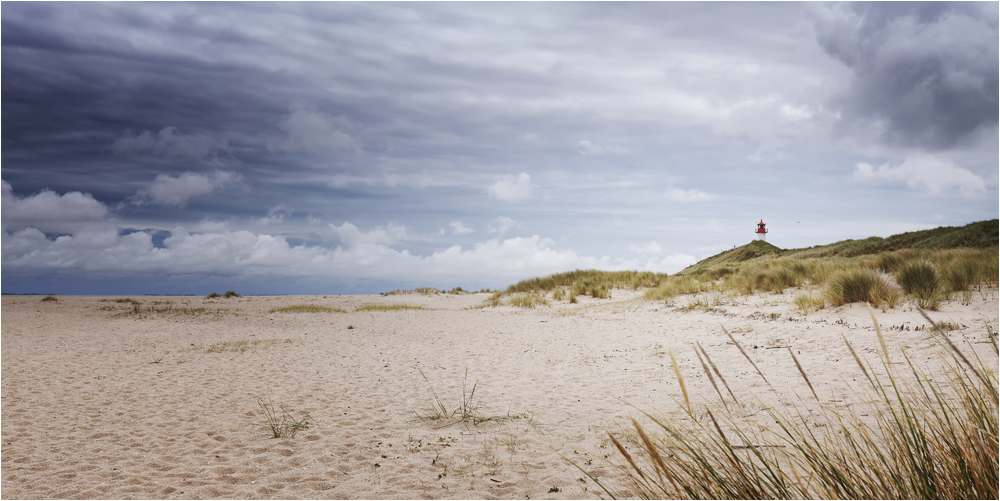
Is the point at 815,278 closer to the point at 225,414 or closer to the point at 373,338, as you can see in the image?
the point at 373,338

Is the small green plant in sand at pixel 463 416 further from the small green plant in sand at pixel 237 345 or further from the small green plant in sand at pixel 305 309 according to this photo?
the small green plant in sand at pixel 305 309

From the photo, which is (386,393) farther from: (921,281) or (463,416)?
(921,281)

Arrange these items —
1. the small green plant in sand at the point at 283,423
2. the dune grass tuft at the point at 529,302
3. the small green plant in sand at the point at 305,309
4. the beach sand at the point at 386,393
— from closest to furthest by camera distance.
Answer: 1. the beach sand at the point at 386,393
2. the small green plant in sand at the point at 283,423
3. the dune grass tuft at the point at 529,302
4. the small green plant in sand at the point at 305,309

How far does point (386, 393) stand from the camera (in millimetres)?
7801

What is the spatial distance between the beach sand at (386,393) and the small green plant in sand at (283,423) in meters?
0.10

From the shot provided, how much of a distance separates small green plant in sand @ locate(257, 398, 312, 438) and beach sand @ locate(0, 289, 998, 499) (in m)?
0.10

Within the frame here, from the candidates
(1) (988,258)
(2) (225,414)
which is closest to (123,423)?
(2) (225,414)

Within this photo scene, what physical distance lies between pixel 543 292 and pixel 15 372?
71.2 ft

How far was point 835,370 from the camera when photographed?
7.38m

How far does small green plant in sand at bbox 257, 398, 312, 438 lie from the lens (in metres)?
5.77

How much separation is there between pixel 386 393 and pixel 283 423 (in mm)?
1903

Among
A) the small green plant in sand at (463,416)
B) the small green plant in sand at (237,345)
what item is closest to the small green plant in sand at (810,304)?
the small green plant in sand at (463,416)

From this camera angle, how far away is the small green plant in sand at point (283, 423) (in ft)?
18.9

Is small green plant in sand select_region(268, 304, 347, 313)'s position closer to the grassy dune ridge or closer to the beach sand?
the grassy dune ridge
